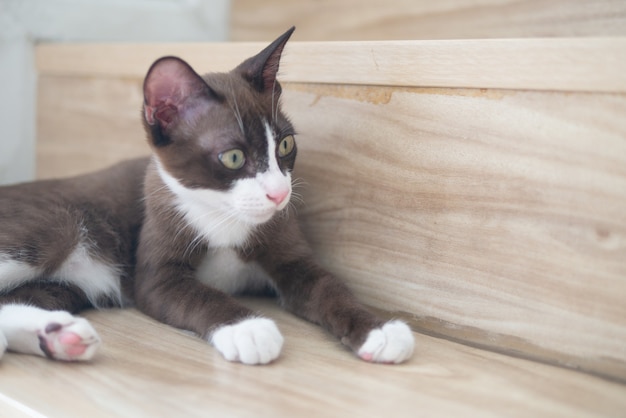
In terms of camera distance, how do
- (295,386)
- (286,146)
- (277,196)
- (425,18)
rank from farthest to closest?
(425,18), (286,146), (277,196), (295,386)

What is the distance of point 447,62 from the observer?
124 cm

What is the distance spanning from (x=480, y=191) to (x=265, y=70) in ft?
1.56

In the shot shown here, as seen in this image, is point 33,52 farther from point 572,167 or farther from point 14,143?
point 572,167

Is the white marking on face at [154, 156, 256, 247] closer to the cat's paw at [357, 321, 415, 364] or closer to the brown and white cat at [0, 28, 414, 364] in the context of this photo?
the brown and white cat at [0, 28, 414, 364]

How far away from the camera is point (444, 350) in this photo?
4.00 feet

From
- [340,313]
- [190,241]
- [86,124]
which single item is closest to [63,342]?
[190,241]

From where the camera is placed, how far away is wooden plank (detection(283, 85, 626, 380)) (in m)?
1.09

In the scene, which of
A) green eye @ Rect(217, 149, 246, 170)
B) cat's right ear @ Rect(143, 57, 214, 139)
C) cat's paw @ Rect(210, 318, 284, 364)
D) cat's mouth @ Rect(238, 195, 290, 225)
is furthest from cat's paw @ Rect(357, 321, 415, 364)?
cat's right ear @ Rect(143, 57, 214, 139)

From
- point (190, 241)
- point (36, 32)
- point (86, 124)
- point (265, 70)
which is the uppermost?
point (36, 32)

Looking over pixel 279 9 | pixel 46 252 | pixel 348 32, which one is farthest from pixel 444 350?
pixel 279 9

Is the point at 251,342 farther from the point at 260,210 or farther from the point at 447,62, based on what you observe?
the point at 447,62

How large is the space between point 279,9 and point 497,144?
1277 millimetres

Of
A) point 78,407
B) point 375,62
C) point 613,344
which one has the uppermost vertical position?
point 375,62

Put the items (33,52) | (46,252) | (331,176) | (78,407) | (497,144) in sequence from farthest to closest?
(33,52), (331,176), (46,252), (497,144), (78,407)
